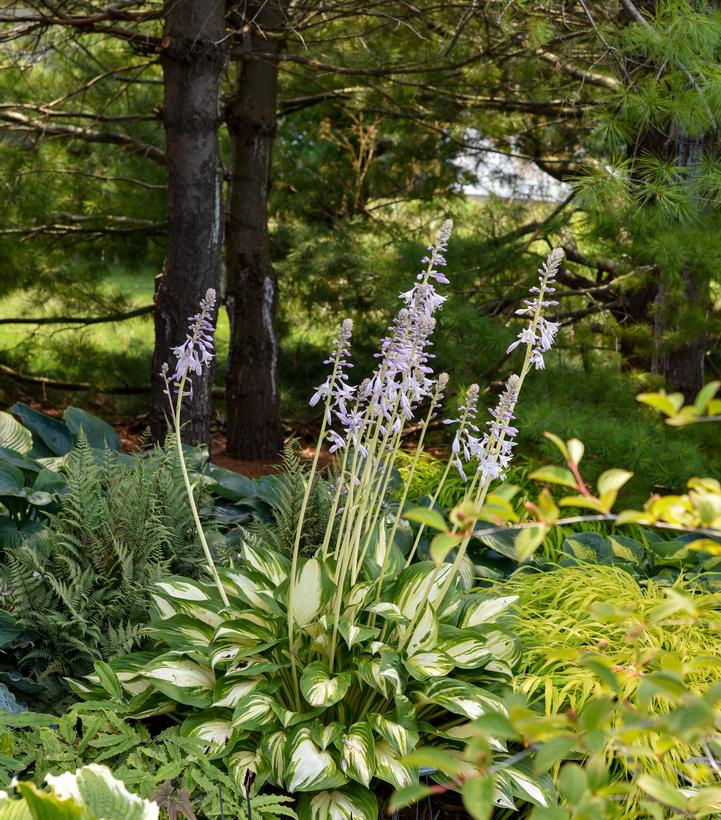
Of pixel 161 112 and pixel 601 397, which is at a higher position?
pixel 161 112

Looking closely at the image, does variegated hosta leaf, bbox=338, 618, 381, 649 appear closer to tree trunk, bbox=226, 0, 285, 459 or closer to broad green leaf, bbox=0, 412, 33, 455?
broad green leaf, bbox=0, 412, 33, 455

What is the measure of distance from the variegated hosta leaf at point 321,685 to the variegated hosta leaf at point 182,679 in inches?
11.4

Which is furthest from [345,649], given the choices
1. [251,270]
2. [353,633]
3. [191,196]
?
[251,270]

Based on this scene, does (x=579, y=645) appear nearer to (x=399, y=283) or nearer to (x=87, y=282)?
(x=399, y=283)

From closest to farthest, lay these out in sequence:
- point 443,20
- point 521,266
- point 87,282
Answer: point 521,266 → point 443,20 → point 87,282

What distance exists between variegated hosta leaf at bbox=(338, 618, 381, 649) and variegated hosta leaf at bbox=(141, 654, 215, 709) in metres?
0.39

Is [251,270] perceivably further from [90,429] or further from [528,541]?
[528,541]

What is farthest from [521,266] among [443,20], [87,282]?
[87,282]

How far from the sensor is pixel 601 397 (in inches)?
195

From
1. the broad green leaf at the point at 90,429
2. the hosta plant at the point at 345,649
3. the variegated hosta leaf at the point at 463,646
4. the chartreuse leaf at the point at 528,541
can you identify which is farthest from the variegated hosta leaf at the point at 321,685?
the broad green leaf at the point at 90,429

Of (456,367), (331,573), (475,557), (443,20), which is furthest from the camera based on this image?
(443,20)

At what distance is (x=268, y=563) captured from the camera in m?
2.68

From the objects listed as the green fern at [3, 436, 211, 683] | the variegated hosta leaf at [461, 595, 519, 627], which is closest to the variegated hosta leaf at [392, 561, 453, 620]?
the variegated hosta leaf at [461, 595, 519, 627]

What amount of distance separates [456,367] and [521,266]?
1035 millimetres
